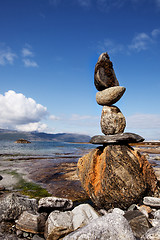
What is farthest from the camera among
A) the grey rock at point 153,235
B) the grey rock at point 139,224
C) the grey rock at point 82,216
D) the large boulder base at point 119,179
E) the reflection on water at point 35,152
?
the reflection on water at point 35,152

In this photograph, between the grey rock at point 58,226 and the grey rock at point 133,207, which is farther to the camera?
the grey rock at point 133,207

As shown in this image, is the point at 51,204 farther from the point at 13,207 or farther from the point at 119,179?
the point at 119,179

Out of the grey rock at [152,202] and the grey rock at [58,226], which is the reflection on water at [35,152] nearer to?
the grey rock at [58,226]

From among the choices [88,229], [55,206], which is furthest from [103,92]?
[88,229]

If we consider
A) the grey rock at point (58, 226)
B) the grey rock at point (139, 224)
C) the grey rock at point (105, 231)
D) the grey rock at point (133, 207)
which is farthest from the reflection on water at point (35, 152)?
the grey rock at point (105, 231)

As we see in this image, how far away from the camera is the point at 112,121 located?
30.5 ft

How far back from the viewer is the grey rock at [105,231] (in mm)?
4156

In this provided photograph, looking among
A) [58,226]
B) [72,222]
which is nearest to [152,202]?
[72,222]

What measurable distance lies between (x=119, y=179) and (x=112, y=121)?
327cm

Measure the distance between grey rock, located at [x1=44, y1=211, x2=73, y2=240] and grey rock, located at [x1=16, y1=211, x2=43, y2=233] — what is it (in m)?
0.54

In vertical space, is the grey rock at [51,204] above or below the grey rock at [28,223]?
above

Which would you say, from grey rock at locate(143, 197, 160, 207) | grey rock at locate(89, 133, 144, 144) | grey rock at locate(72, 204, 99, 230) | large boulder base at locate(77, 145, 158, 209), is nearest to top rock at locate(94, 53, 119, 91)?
grey rock at locate(89, 133, 144, 144)

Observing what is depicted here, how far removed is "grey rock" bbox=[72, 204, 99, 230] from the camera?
18.4ft

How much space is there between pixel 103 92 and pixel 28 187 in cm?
941
